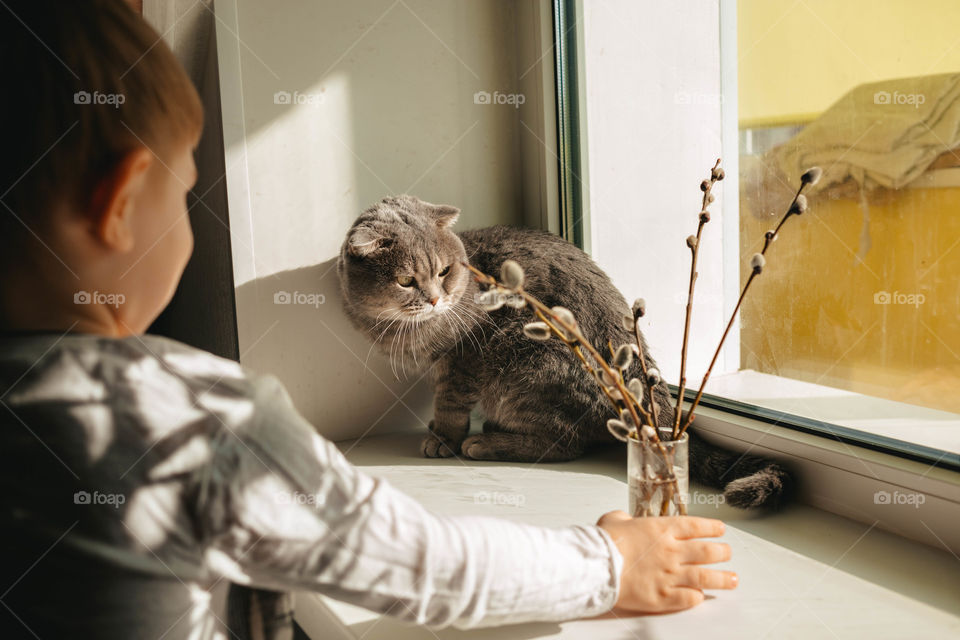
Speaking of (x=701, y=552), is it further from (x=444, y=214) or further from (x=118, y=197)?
(x=444, y=214)

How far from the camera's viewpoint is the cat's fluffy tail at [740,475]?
1.00 m

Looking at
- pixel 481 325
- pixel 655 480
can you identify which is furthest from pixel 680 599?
pixel 481 325

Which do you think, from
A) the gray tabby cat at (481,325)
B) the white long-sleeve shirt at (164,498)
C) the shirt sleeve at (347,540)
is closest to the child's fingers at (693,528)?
the shirt sleeve at (347,540)

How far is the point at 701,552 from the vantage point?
2.47 feet

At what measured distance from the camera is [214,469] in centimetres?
53

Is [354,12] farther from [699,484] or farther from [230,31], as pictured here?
[699,484]

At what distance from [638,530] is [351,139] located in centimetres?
102

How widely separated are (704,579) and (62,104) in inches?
30.4

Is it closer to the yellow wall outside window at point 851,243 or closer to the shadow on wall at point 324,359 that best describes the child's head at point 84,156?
the shadow on wall at point 324,359

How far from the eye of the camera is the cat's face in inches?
54.7

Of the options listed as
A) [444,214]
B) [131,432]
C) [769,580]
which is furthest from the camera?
[444,214]

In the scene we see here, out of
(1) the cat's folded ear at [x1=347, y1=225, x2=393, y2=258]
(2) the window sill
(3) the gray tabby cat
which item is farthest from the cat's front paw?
(1) the cat's folded ear at [x1=347, y1=225, x2=393, y2=258]

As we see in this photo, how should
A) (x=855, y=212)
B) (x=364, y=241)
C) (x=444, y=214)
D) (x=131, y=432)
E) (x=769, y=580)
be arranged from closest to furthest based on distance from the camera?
(x=131, y=432) → (x=769, y=580) → (x=855, y=212) → (x=364, y=241) → (x=444, y=214)

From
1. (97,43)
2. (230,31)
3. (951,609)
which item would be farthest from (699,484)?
(230,31)
